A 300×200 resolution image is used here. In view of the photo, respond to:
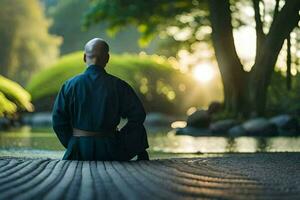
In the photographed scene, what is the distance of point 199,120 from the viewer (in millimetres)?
16344

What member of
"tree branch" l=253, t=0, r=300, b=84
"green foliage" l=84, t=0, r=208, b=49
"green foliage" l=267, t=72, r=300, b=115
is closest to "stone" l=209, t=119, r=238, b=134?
"tree branch" l=253, t=0, r=300, b=84

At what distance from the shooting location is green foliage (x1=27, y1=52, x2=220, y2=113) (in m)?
27.3

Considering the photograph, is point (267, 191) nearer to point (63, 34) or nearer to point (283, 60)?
point (283, 60)

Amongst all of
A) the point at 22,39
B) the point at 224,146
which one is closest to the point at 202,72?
the point at 22,39

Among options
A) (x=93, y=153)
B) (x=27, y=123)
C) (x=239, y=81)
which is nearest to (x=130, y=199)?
(x=93, y=153)

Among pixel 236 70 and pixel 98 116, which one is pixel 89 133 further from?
pixel 236 70

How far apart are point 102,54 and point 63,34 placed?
Answer: 145ft

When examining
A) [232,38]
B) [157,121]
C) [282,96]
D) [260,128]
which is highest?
[232,38]

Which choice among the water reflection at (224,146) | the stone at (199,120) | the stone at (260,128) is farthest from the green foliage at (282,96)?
the water reflection at (224,146)

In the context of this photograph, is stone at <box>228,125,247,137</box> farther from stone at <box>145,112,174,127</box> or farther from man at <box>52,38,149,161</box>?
man at <box>52,38,149,161</box>

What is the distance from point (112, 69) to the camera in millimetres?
28828

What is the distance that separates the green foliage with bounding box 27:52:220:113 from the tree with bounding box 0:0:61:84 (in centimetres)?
685

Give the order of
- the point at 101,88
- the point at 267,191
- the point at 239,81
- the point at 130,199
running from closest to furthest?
1. the point at 130,199
2. the point at 267,191
3. the point at 101,88
4. the point at 239,81

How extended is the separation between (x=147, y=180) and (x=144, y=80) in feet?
79.9
